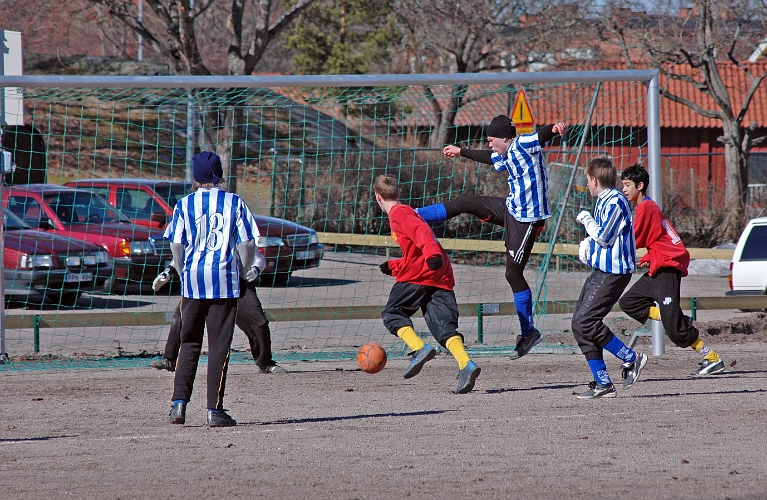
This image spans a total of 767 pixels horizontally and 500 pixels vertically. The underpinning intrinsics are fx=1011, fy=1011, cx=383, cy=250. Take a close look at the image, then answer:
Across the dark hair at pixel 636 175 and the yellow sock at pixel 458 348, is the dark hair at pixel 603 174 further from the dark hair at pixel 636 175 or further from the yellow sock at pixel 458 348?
the yellow sock at pixel 458 348

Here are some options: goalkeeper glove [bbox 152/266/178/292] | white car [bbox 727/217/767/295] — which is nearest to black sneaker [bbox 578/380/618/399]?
goalkeeper glove [bbox 152/266/178/292]

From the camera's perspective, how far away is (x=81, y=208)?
50.4ft

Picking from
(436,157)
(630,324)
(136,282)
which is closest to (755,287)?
(630,324)

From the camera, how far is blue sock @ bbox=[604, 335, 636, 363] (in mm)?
7586

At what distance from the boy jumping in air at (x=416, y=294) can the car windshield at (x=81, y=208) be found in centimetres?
864

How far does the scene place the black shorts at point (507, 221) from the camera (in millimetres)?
8492

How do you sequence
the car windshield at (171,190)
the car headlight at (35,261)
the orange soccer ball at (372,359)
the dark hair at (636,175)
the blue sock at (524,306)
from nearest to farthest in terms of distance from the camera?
the orange soccer ball at (372,359)
the dark hair at (636,175)
the blue sock at (524,306)
the car headlight at (35,261)
the car windshield at (171,190)

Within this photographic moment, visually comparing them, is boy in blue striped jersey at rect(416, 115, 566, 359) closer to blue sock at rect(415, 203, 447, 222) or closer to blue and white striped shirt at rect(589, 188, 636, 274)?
blue sock at rect(415, 203, 447, 222)

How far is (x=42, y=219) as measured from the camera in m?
14.9

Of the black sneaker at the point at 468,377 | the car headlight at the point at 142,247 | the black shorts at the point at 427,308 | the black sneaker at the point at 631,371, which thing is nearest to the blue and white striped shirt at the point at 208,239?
the black shorts at the point at 427,308

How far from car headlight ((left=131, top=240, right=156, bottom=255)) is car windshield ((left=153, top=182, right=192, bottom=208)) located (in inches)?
58.3

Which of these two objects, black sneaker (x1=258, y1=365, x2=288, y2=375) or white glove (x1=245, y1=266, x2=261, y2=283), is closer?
white glove (x1=245, y1=266, x2=261, y2=283)

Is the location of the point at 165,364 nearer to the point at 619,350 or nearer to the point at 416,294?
the point at 416,294

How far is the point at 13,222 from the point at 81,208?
1.21 m
